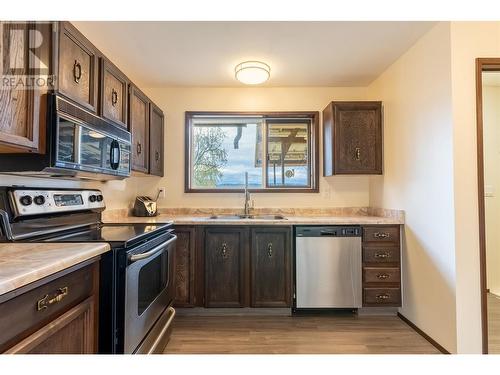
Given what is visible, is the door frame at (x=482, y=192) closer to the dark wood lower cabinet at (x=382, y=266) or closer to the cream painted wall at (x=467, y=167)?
the cream painted wall at (x=467, y=167)

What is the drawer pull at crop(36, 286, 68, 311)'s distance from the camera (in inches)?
34.9

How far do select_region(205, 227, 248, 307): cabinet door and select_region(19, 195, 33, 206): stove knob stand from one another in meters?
1.37

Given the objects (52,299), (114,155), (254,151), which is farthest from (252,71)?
(52,299)

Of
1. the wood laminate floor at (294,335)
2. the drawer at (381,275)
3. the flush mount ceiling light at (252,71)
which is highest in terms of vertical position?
the flush mount ceiling light at (252,71)

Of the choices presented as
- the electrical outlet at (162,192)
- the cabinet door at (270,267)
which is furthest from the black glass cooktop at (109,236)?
the electrical outlet at (162,192)

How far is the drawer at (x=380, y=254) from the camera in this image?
252 centimetres

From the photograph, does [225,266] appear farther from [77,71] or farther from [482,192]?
[482,192]

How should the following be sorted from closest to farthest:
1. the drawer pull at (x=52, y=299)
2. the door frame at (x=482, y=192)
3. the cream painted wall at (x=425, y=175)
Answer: the drawer pull at (x=52, y=299) < the door frame at (x=482, y=192) < the cream painted wall at (x=425, y=175)

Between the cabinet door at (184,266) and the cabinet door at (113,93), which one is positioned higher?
the cabinet door at (113,93)

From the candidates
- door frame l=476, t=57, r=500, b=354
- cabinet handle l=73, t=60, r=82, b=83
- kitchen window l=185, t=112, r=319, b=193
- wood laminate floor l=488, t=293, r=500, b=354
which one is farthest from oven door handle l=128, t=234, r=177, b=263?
wood laminate floor l=488, t=293, r=500, b=354

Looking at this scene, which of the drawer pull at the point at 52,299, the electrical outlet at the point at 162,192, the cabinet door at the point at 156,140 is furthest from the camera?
the electrical outlet at the point at 162,192

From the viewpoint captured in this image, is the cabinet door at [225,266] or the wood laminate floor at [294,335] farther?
the cabinet door at [225,266]

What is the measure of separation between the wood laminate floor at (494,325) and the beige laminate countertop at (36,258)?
2576 millimetres

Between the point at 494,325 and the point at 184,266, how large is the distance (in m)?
2.68
